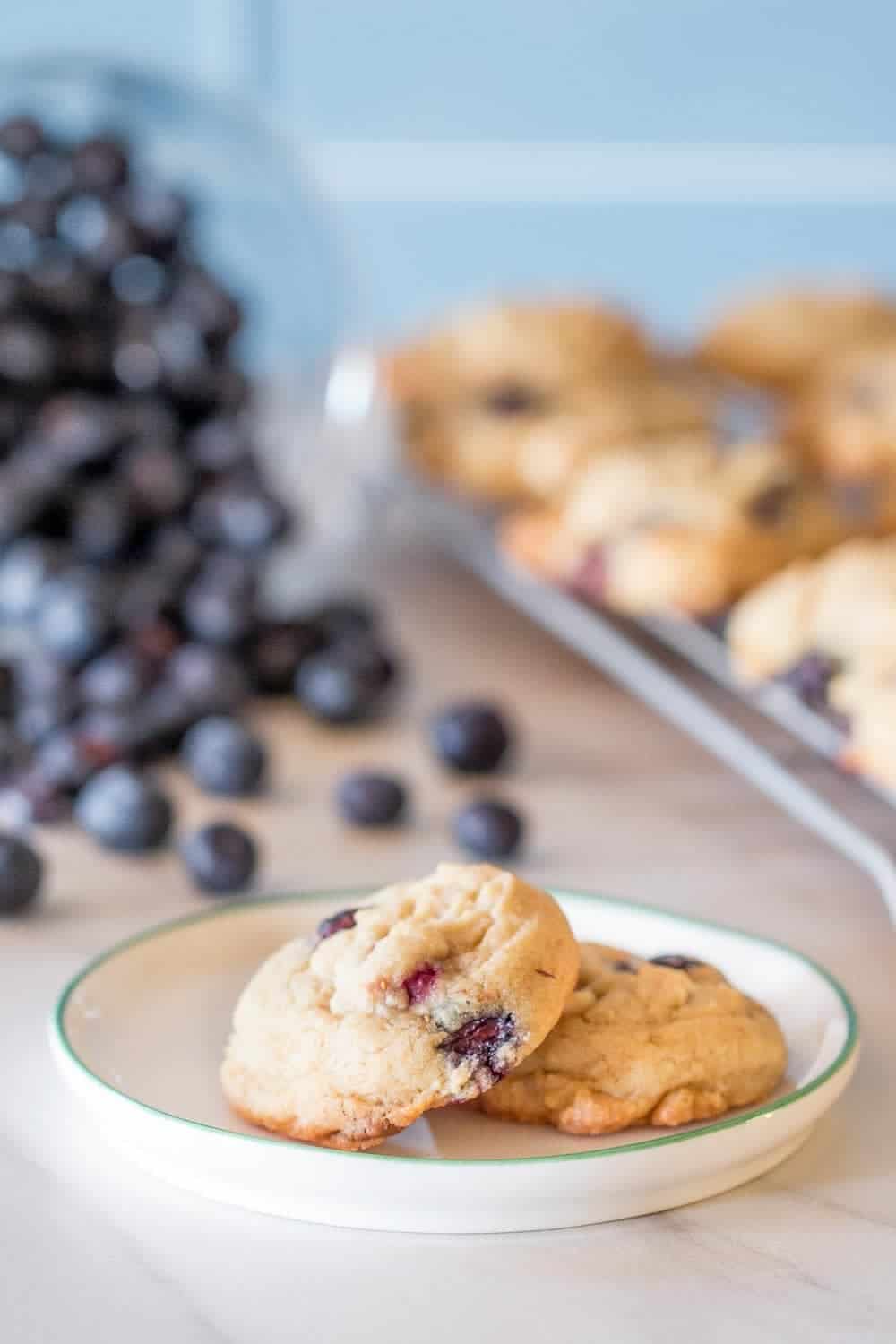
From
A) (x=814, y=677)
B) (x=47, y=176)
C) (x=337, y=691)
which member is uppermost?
(x=47, y=176)

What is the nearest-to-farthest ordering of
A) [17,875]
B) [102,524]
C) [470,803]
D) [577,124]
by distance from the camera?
[17,875] → [470,803] → [102,524] → [577,124]

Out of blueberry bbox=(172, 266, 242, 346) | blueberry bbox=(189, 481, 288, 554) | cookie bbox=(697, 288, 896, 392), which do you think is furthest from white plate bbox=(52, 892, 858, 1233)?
cookie bbox=(697, 288, 896, 392)

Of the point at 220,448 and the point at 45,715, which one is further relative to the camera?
the point at 220,448

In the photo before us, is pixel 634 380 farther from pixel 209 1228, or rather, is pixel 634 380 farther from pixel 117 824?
pixel 209 1228

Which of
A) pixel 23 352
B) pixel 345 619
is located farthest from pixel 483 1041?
pixel 23 352

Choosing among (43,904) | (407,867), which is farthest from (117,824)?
(407,867)

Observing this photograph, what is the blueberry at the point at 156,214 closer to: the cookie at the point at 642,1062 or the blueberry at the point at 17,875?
the blueberry at the point at 17,875

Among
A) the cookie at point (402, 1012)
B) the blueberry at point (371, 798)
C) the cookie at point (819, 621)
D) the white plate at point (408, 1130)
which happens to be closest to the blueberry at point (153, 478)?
the blueberry at point (371, 798)

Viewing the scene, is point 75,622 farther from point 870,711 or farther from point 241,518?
Result: point 870,711
